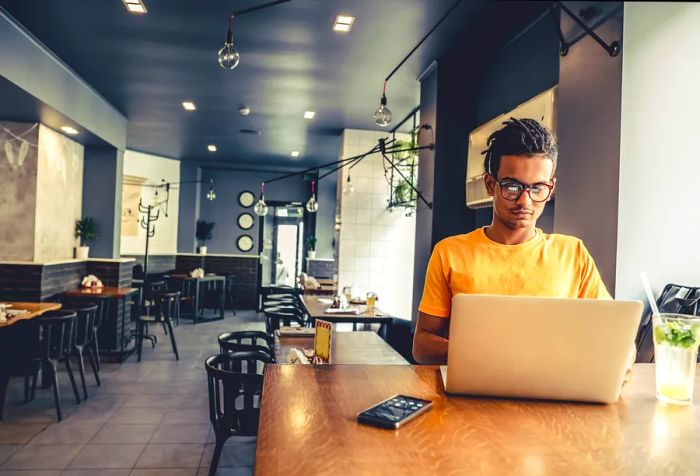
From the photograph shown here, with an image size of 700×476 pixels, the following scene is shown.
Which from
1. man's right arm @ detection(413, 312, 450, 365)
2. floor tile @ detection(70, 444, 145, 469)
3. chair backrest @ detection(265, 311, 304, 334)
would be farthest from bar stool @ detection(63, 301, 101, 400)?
man's right arm @ detection(413, 312, 450, 365)

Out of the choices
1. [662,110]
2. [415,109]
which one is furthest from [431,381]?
[415,109]

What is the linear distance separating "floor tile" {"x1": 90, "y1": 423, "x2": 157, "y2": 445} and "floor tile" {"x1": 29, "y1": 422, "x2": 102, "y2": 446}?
0.07 meters

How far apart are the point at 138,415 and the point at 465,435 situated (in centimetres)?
396

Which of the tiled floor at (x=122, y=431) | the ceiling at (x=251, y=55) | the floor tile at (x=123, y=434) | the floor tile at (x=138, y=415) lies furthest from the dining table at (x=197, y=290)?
the floor tile at (x=123, y=434)

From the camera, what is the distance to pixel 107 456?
11.2 feet

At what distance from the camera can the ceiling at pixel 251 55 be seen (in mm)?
3852

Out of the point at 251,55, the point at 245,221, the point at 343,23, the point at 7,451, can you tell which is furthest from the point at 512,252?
the point at 245,221

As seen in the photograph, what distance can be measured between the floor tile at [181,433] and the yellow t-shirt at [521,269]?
287 cm

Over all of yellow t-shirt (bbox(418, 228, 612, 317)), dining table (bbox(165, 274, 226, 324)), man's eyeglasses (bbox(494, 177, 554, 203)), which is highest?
man's eyeglasses (bbox(494, 177, 554, 203))

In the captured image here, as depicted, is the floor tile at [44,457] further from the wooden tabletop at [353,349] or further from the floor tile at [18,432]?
the wooden tabletop at [353,349]

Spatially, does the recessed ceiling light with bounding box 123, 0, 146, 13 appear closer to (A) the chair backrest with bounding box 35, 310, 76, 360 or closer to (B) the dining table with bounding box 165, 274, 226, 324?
(A) the chair backrest with bounding box 35, 310, 76, 360

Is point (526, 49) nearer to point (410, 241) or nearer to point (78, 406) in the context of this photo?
point (410, 241)

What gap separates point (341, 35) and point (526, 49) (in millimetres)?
1504

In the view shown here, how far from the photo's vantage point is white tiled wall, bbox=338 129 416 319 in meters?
7.41
